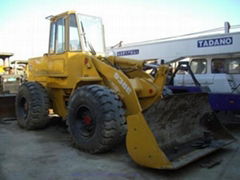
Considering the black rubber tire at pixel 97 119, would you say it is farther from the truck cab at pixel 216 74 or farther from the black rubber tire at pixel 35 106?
the truck cab at pixel 216 74

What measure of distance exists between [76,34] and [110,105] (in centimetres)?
217

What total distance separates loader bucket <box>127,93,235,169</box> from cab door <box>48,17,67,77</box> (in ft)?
7.85

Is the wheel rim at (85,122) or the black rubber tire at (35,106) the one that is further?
the black rubber tire at (35,106)

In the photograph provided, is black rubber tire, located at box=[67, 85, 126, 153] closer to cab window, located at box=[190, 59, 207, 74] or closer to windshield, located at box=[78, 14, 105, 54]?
windshield, located at box=[78, 14, 105, 54]

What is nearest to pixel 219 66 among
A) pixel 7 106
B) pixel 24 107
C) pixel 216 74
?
pixel 216 74

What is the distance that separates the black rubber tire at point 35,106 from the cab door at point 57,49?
0.47m

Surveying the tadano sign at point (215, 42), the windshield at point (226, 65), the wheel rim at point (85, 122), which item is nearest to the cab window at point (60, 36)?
the wheel rim at point (85, 122)

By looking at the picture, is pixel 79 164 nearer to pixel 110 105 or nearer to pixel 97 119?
pixel 97 119

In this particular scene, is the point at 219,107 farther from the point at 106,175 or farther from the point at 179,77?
the point at 106,175

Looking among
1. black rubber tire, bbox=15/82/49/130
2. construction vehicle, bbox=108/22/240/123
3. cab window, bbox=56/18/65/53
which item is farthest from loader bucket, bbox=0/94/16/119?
construction vehicle, bbox=108/22/240/123

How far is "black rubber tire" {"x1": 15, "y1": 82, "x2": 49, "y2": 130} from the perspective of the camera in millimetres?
6152

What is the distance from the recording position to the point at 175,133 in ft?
15.2

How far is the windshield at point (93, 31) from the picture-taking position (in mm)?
5936

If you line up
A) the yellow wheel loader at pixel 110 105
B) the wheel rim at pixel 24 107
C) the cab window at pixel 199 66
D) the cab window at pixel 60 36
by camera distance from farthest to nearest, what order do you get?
the cab window at pixel 199 66, the wheel rim at pixel 24 107, the cab window at pixel 60 36, the yellow wheel loader at pixel 110 105
